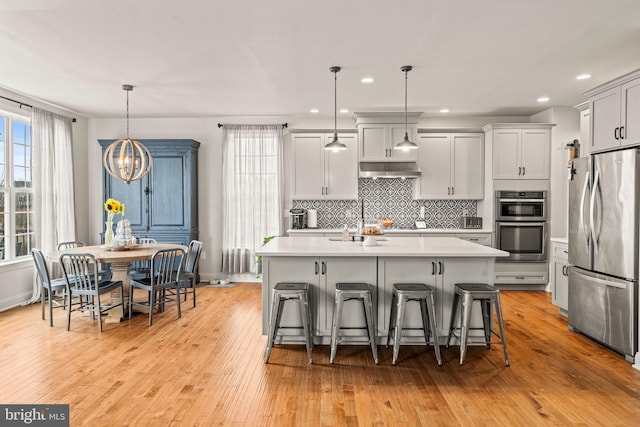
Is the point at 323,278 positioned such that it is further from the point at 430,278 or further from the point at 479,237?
the point at 479,237

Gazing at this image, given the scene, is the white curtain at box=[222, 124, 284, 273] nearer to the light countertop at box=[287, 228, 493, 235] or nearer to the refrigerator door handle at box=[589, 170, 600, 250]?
the light countertop at box=[287, 228, 493, 235]

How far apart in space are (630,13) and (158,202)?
6.11 metres

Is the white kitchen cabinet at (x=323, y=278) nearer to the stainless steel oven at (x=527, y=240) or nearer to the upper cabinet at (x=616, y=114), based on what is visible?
the upper cabinet at (x=616, y=114)

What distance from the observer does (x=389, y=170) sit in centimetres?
626

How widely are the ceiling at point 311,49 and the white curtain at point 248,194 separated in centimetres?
103

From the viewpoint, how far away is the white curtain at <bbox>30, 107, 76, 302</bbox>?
5.44 meters

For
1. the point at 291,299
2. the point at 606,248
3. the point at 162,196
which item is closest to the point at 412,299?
the point at 291,299

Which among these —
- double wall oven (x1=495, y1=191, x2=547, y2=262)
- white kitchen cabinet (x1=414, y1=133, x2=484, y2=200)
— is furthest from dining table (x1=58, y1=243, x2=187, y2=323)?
double wall oven (x1=495, y1=191, x2=547, y2=262)

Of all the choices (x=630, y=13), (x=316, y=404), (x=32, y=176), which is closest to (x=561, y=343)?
(x=316, y=404)

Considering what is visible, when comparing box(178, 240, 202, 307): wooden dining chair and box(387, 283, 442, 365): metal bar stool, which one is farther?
box(178, 240, 202, 307): wooden dining chair

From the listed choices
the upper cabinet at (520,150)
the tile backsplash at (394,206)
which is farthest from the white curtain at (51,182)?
the upper cabinet at (520,150)

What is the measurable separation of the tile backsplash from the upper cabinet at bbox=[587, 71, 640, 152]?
2961 millimetres

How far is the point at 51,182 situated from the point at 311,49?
14.4 ft

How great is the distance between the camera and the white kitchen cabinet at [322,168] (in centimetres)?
642
